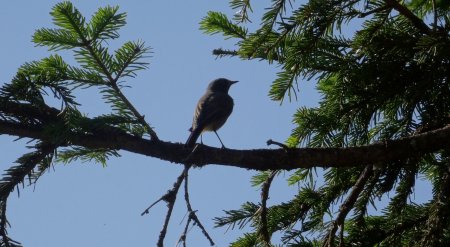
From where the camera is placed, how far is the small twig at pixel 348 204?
372 centimetres

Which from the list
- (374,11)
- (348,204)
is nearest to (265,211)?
(348,204)

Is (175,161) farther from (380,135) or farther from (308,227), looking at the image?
(380,135)

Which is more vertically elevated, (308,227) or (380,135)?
(380,135)

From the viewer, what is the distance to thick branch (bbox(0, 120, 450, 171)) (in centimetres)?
335

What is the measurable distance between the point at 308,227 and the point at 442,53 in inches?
46.3

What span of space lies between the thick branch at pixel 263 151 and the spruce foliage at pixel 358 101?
0.12 meters

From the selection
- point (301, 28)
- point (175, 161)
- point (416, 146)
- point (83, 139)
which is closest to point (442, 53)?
point (416, 146)

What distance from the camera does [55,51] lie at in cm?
355

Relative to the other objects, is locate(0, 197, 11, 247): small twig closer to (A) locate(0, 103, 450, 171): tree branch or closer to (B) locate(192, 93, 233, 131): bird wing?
(A) locate(0, 103, 450, 171): tree branch

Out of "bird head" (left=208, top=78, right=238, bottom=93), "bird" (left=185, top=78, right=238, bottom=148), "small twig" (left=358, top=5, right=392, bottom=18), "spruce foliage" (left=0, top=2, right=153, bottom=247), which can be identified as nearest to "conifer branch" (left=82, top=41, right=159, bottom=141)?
"spruce foliage" (left=0, top=2, right=153, bottom=247)

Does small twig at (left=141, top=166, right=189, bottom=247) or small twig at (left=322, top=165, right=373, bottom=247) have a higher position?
small twig at (left=322, top=165, right=373, bottom=247)

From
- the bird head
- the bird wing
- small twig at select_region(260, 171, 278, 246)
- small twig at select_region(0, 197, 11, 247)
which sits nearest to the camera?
small twig at select_region(0, 197, 11, 247)

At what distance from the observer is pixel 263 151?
3506 mm

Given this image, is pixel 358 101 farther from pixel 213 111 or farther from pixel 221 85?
pixel 221 85
